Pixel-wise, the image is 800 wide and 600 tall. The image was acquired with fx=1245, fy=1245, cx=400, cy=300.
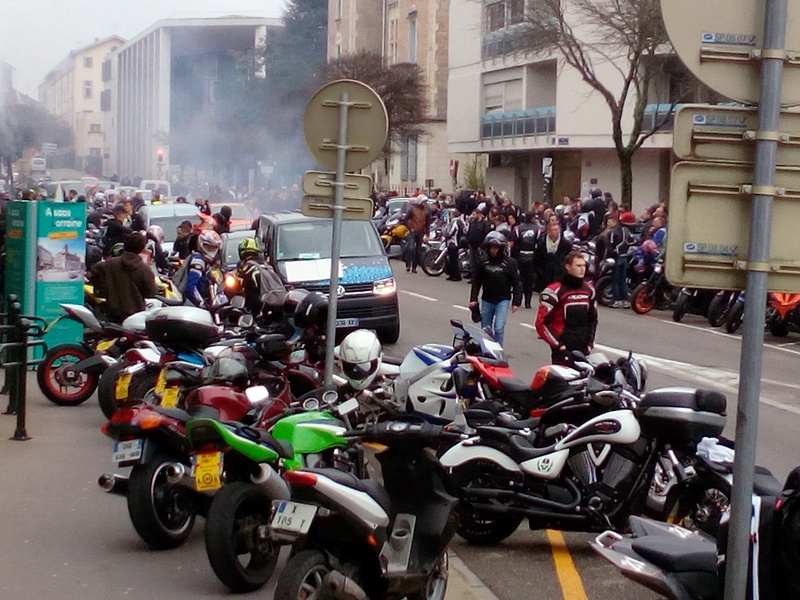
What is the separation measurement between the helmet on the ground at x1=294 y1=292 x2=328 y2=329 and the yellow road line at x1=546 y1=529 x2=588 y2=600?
3113mm

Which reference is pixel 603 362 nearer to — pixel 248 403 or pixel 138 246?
pixel 248 403

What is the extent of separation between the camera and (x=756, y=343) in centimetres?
374

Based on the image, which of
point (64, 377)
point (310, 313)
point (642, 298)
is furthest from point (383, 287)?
point (642, 298)

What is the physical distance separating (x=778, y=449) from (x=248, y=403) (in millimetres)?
4674

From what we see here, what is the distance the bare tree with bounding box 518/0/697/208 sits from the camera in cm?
3136

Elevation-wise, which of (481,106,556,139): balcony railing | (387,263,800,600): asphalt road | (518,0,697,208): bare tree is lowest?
(387,263,800,600): asphalt road

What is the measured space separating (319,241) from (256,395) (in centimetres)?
905

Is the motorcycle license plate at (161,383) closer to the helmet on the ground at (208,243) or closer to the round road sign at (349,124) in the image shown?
the round road sign at (349,124)

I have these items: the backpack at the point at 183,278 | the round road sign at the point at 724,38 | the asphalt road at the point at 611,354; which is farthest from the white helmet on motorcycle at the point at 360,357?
the backpack at the point at 183,278

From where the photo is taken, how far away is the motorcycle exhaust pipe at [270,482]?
6.00m

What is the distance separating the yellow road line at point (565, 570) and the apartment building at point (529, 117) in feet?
100

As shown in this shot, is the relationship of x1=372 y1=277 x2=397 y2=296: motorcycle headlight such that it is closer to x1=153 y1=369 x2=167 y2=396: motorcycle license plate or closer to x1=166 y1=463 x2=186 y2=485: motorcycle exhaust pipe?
x1=153 y1=369 x2=167 y2=396: motorcycle license plate

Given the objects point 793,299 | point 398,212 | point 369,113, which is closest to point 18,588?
point 369,113

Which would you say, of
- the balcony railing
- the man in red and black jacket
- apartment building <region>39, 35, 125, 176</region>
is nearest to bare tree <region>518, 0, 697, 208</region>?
the balcony railing
